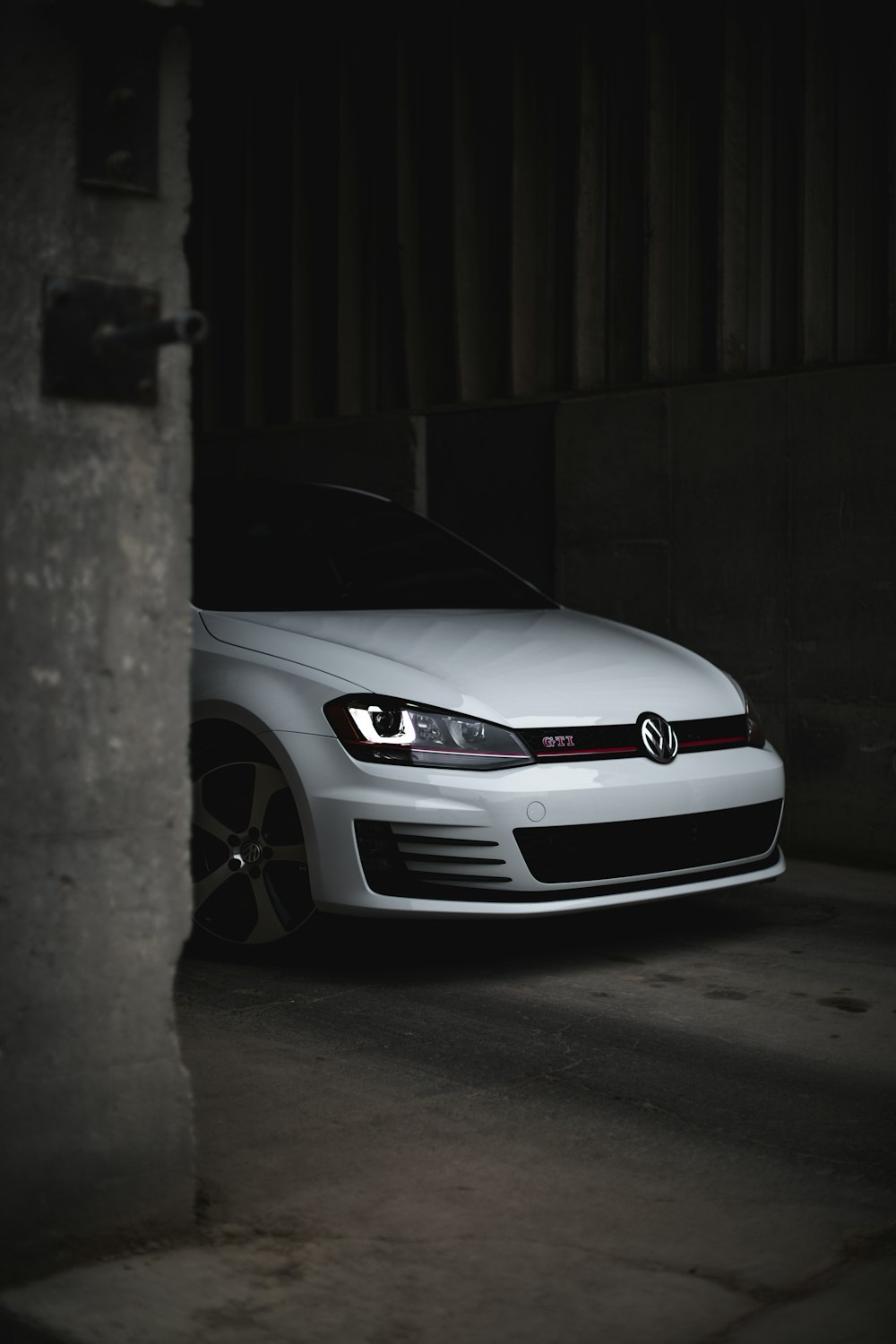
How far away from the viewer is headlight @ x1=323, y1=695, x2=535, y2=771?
5.18m

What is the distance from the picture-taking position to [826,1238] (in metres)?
3.29

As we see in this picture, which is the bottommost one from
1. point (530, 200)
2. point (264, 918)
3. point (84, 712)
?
point (264, 918)

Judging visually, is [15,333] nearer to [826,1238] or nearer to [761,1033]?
[826,1238]

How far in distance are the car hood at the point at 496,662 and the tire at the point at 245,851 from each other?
0.39m

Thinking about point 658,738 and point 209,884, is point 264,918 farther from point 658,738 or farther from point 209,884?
point 658,738

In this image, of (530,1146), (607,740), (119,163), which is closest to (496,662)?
(607,740)

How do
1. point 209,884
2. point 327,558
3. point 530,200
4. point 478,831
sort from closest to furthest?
1. point 478,831
2. point 209,884
3. point 327,558
4. point 530,200

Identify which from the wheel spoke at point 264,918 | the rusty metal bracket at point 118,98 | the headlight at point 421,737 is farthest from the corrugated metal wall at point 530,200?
the rusty metal bracket at point 118,98

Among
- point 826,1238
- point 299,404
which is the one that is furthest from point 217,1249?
point 299,404

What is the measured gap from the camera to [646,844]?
541 cm

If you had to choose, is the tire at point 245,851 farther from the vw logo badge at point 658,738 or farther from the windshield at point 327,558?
the vw logo badge at point 658,738

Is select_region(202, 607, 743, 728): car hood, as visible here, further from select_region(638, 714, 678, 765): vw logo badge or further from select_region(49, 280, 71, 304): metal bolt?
select_region(49, 280, 71, 304): metal bolt

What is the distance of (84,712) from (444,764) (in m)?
2.20

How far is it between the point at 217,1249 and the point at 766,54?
7071 millimetres
